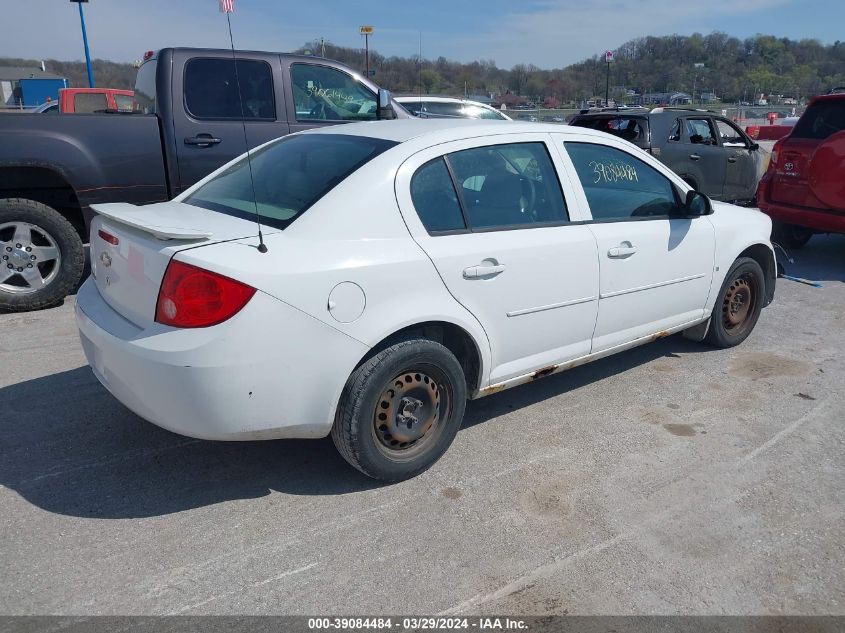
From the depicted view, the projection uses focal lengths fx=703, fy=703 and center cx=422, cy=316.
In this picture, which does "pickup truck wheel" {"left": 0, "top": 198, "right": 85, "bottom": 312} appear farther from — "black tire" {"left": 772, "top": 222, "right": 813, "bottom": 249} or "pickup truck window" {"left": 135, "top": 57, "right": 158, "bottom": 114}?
"black tire" {"left": 772, "top": 222, "right": 813, "bottom": 249}

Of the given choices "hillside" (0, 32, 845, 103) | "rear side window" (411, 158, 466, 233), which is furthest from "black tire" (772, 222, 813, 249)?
"hillside" (0, 32, 845, 103)

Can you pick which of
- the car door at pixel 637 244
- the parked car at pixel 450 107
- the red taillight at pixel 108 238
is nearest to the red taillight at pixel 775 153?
the car door at pixel 637 244

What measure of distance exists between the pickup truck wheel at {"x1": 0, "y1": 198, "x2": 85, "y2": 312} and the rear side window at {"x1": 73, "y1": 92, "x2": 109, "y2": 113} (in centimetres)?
787

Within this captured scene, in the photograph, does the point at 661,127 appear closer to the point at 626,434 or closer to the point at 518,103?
the point at 626,434

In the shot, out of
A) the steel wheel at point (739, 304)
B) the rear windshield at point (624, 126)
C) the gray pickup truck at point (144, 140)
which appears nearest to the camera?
the steel wheel at point (739, 304)

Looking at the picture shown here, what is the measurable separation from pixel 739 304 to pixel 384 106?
3436 millimetres

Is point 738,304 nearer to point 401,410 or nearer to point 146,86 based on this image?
point 401,410

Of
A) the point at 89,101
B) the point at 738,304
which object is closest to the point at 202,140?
the point at 738,304

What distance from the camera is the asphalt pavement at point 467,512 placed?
2.56 m

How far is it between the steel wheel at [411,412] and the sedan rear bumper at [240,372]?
0.28 meters

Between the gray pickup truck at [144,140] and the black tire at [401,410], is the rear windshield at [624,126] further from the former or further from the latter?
the black tire at [401,410]

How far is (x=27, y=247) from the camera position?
5.54 meters

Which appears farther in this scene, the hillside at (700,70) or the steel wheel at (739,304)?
the hillside at (700,70)

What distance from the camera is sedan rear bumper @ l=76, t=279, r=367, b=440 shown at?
106 inches
